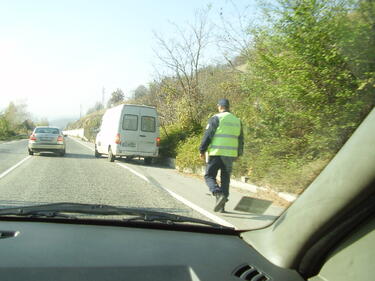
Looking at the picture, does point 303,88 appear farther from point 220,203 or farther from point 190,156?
point 190,156

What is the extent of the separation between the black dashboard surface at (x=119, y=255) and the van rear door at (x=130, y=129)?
13853mm

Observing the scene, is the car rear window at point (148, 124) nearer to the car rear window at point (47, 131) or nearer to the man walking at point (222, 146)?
the car rear window at point (47, 131)

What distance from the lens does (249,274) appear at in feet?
7.85

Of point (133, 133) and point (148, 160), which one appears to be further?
point (148, 160)

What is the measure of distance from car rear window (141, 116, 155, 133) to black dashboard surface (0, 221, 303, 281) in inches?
562

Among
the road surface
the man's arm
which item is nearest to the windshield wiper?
the road surface

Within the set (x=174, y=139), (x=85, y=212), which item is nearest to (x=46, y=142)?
(x=174, y=139)

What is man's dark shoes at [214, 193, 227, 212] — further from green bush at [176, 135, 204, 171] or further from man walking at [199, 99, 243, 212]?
green bush at [176, 135, 204, 171]

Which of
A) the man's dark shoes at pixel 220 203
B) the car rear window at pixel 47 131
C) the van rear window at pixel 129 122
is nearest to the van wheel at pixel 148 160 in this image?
the van rear window at pixel 129 122

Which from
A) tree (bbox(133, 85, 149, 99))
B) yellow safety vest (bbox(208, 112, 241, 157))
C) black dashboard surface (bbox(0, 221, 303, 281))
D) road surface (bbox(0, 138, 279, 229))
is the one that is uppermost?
tree (bbox(133, 85, 149, 99))

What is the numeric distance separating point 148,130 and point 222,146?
414 inches

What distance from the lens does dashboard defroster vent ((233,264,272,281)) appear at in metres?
2.34

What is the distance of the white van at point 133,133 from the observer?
55.4 feet

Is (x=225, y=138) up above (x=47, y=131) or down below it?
above
